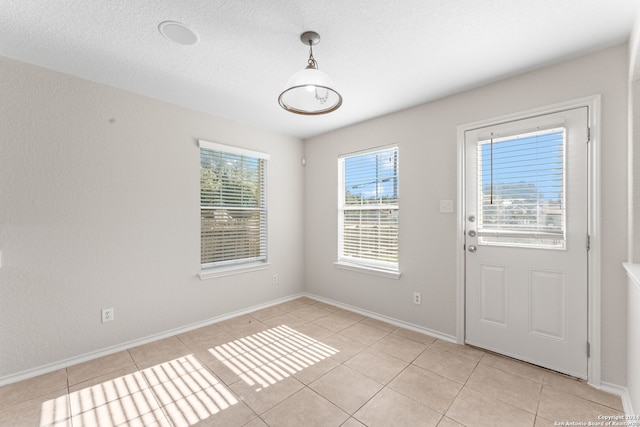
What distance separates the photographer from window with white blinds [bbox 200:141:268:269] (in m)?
3.29

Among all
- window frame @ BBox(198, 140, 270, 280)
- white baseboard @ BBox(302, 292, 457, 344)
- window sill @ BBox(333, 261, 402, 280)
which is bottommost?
white baseboard @ BBox(302, 292, 457, 344)

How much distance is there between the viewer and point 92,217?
2.48m

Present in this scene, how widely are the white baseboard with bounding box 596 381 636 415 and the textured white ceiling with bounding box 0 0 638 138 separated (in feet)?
8.00

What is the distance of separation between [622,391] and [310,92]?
3.01 meters

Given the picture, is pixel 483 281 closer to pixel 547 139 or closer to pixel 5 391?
pixel 547 139

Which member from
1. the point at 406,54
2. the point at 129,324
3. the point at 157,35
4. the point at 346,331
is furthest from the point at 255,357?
the point at 406,54

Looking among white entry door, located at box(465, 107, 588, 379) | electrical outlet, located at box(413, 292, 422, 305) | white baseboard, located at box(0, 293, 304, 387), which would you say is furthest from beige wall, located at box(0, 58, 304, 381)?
white entry door, located at box(465, 107, 588, 379)

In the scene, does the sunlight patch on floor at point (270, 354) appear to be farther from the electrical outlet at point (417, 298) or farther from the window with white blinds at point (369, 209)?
the window with white blinds at point (369, 209)

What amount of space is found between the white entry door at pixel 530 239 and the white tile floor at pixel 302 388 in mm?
268

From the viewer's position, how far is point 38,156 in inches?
87.7

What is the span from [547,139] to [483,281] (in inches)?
52.5

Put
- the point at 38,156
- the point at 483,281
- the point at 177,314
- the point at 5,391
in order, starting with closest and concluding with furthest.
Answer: the point at 5,391 < the point at 38,156 < the point at 483,281 < the point at 177,314

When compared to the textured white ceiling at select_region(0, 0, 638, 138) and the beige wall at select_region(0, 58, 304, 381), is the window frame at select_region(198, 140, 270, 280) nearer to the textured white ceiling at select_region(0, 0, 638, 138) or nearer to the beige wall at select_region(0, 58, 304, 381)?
the beige wall at select_region(0, 58, 304, 381)

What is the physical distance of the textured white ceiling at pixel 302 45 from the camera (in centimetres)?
164
